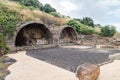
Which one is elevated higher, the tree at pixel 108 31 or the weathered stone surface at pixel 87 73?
the tree at pixel 108 31

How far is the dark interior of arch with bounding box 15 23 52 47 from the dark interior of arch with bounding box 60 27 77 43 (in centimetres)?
214

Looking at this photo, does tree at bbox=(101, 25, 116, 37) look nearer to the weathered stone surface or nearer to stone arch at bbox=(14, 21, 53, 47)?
A: stone arch at bbox=(14, 21, 53, 47)

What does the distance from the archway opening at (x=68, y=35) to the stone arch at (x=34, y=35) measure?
2106 millimetres

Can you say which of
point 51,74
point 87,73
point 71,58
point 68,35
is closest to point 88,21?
point 68,35

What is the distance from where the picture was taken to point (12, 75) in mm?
5637

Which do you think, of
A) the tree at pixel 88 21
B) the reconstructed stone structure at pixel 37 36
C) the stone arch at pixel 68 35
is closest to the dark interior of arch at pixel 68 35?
the stone arch at pixel 68 35

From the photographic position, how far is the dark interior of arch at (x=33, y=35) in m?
13.6

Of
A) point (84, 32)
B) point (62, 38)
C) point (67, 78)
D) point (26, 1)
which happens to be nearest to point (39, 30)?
point (62, 38)

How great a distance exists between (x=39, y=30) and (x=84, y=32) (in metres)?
5.93

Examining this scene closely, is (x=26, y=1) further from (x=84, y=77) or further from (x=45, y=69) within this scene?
(x=84, y=77)

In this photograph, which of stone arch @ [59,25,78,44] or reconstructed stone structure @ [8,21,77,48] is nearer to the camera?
reconstructed stone structure @ [8,21,77,48]

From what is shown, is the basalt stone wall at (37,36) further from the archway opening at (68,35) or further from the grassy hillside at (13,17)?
the archway opening at (68,35)

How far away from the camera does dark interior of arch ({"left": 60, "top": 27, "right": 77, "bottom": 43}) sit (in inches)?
643

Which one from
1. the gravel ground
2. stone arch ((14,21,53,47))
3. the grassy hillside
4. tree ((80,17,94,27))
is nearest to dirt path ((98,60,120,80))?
the gravel ground
